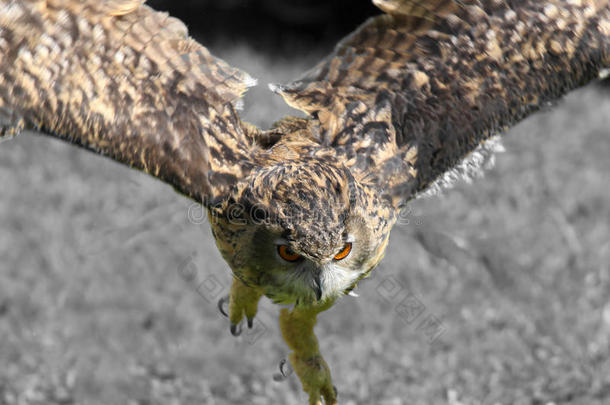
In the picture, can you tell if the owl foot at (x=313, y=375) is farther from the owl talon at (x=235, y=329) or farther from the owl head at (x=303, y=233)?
the owl head at (x=303, y=233)

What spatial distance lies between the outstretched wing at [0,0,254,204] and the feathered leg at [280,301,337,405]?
1.08 metres

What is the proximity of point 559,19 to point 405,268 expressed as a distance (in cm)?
357

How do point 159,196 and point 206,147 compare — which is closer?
point 206,147

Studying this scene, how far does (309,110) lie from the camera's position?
15.2 feet

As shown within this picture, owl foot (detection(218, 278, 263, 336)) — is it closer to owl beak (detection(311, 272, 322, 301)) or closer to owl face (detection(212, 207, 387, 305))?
owl face (detection(212, 207, 387, 305))

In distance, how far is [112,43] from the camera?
4.33 meters

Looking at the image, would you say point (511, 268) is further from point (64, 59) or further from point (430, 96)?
point (64, 59)

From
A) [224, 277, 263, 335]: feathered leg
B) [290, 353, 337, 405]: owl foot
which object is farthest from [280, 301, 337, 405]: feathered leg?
[224, 277, 263, 335]: feathered leg

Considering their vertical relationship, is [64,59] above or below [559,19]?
below

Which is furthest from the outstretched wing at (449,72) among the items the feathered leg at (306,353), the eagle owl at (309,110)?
the feathered leg at (306,353)

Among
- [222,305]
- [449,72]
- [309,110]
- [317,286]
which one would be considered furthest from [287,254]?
[222,305]

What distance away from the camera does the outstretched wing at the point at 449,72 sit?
4551 mm

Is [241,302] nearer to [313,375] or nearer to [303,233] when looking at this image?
[313,375]

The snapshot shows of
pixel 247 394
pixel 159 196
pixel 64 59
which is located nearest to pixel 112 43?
pixel 64 59
